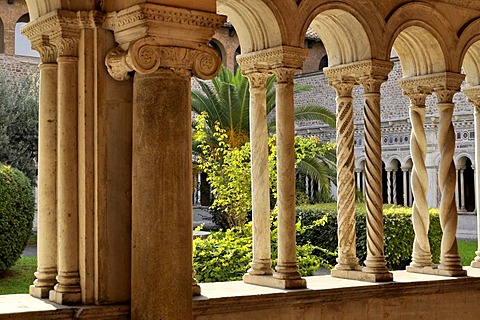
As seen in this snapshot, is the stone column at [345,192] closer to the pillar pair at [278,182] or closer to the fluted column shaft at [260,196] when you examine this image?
the pillar pair at [278,182]

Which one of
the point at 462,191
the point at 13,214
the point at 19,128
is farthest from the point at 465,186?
the point at 13,214

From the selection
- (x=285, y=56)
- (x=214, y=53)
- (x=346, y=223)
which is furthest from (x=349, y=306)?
(x=214, y=53)

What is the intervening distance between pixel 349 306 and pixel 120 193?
88.8 inches

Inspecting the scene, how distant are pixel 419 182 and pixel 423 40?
1348 mm

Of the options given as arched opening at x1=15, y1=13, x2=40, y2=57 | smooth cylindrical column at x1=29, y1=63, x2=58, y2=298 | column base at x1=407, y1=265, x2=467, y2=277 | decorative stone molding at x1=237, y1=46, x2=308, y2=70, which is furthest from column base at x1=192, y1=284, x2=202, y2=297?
arched opening at x1=15, y1=13, x2=40, y2=57

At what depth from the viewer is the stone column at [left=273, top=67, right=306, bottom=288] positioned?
20.6 feet

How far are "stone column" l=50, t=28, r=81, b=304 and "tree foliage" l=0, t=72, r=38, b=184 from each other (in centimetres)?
1165

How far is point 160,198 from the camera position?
4.91m

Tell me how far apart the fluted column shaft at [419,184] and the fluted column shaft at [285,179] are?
1.62 metres

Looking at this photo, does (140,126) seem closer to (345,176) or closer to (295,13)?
(295,13)

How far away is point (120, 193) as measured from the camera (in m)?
5.20

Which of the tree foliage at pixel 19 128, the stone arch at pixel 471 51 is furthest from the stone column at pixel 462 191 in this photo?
the stone arch at pixel 471 51

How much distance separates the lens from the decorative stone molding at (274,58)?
20.9 ft

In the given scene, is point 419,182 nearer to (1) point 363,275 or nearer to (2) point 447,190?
(2) point 447,190
